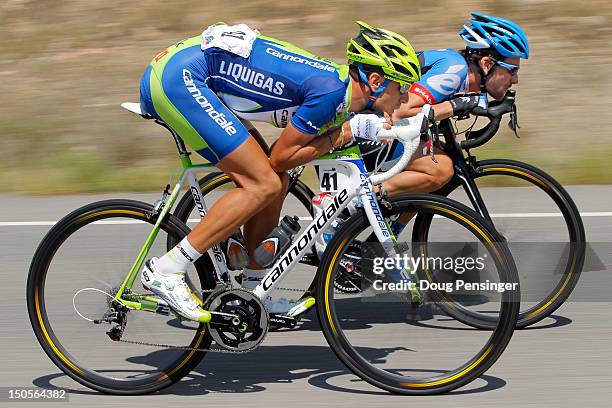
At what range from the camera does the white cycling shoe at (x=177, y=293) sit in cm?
539

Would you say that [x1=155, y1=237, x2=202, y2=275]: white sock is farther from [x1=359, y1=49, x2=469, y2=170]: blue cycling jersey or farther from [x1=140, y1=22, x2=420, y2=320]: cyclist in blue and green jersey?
[x1=359, y1=49, x2=469, y2=170]: blue cycling jersey

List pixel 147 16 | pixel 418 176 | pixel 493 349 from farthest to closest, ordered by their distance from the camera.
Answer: pixel 147 16 → pixel 418 176 → pixel 493 349

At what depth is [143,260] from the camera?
5.57 meters

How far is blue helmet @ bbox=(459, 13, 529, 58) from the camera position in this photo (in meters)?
6.47

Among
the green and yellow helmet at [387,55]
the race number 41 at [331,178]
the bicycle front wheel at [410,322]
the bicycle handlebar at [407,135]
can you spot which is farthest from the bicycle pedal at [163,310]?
the green and yellow helmet at [387,55]

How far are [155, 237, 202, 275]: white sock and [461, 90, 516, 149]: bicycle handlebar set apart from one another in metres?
1.77

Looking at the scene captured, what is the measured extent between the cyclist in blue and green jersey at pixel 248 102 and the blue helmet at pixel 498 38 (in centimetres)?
120

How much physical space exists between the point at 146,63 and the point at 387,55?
7601 millimetres

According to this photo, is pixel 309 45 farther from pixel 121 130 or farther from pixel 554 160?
pixel 554 160

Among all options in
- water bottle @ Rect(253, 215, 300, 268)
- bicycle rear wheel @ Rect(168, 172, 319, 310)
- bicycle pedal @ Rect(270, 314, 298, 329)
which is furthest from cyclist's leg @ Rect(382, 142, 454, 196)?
bicycle pedal @ Rect(270, 314, 298, 329)

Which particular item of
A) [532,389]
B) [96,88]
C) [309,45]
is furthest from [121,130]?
[532,389]

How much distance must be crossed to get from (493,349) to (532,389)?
33 cm

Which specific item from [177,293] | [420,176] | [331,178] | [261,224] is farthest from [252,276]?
[420,176]

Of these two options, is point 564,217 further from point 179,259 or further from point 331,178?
point 179,259
